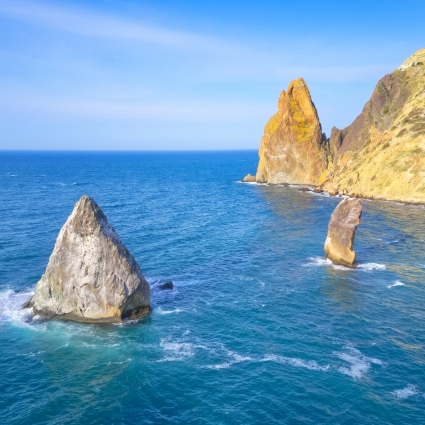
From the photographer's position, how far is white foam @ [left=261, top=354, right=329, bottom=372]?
41156 mm

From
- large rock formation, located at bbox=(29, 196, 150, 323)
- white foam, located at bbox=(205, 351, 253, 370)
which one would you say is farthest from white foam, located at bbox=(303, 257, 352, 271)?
large rock formation, located at bbox=(29, 196, 150, 323)

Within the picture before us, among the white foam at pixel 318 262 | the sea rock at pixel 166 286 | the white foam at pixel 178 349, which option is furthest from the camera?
the white foam at pixel 318 262

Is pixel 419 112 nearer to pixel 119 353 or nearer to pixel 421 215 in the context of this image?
pixel 421 215

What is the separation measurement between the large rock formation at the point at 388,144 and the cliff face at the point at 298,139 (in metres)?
9.03

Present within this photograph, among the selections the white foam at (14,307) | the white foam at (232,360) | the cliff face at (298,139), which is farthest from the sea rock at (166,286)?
the cliff face at (298,139)

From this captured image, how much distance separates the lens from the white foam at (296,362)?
41156 mm

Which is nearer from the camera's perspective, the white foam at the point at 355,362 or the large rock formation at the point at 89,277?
the white foam at the point at 355,362

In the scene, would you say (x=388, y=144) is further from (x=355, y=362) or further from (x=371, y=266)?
(x=355, y=362)

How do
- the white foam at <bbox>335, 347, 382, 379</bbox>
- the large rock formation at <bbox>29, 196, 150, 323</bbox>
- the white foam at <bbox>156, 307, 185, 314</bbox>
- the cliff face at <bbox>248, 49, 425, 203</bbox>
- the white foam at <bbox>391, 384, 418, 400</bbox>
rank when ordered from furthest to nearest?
the cliff face at <bbox>248, 49, 425, 203</bbox>
the white foam at <bbox>156, 307, 185, 314</bbox>
the large rock formation at <bbox>29, 196, 150, 323</bbox>
the white foam at <bbox>335, 347, 382, 379</bbox>
the white foam at <bbox>391, 384, 418, 400</bbox>

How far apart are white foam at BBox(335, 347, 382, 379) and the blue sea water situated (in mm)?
168

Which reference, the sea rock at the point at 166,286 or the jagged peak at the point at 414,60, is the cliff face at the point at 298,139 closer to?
the jagged peak at the point at 414,60

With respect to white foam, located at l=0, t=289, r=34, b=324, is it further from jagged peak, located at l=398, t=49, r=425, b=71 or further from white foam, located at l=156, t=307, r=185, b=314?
jagged peak, located at l=398, t=49, r=425, b=71

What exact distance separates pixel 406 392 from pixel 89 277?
3568 cm

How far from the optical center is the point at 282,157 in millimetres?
176375
